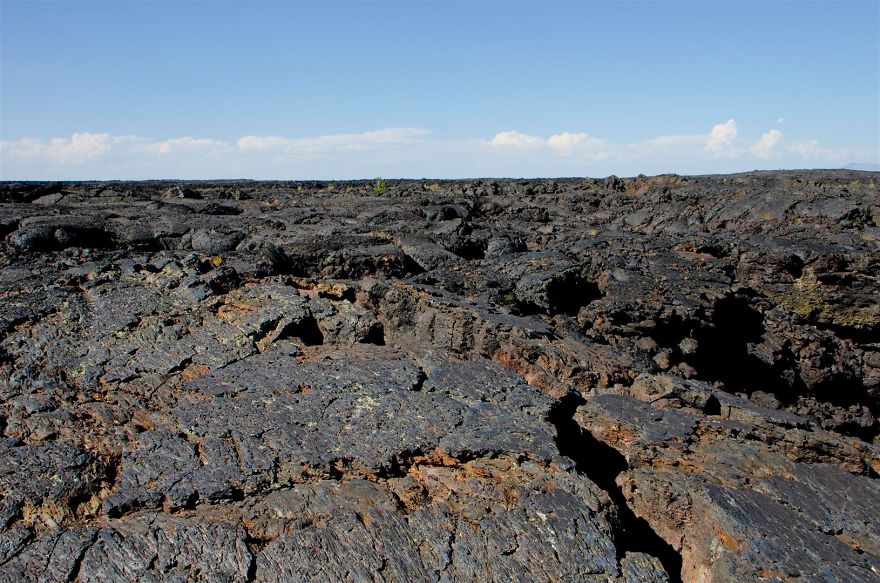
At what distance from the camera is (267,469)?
12.3ft

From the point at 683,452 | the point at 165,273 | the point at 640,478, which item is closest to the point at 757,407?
the point at 683,452

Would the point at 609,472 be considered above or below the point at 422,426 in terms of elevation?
below

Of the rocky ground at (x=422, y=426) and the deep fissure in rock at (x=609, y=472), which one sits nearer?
the rocky ground at (x=422, y=426)

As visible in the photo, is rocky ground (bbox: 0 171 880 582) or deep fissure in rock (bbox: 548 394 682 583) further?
deep fissure in rock (bbox: 548 394 682 583)

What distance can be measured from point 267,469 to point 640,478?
2.36 meters

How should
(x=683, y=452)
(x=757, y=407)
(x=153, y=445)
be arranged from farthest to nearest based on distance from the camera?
(x=757, y=407) → (x=683, y=452) → (x=153, y=445)

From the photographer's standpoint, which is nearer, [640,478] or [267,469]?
[267,469]

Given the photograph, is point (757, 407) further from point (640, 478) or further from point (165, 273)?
point (165, 273)

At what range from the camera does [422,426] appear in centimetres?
420

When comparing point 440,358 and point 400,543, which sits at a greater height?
point 440,358

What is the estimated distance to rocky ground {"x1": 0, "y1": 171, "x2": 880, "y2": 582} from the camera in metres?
3.23

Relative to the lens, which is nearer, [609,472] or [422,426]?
[422,426]

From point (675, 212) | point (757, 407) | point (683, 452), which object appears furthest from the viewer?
point (675, 212)

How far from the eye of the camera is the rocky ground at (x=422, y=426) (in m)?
3.23
